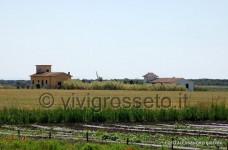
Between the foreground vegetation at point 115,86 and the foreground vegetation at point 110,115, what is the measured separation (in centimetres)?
5522

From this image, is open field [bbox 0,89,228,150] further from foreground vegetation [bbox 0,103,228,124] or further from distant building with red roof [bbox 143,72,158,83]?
distant building with red roof [bbox 143,72,158,83]

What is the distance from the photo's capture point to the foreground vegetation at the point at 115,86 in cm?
8731

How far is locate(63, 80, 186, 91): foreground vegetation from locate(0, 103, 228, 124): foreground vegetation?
55221mm

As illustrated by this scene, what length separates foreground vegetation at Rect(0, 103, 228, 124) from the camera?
28.2 m

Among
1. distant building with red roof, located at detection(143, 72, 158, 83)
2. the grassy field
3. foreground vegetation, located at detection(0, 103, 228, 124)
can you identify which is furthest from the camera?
distant building with red roof, located at detection(143, 72, 158, 83)

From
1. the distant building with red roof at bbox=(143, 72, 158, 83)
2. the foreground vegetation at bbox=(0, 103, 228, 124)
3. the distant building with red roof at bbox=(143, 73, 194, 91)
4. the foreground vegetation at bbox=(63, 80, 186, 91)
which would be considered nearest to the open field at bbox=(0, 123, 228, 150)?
the foreground vegetation at bbox=(0, 103, 228, 124)

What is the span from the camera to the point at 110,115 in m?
29.5

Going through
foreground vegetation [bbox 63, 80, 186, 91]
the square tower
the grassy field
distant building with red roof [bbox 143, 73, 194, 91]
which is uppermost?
the square tower

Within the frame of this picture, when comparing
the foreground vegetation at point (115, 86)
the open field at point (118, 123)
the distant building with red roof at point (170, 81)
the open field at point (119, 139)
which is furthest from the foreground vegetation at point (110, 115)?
the distant building with red roof at point (170, 81)

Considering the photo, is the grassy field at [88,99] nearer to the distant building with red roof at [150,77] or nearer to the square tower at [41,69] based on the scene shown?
the square tower at [41,69]

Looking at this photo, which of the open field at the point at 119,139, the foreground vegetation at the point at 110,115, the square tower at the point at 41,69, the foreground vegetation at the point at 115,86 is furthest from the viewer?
the square tower at the point at 41,69

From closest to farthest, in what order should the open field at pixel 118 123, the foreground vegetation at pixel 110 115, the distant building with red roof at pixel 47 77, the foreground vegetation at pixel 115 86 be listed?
the open field at pixel 118 123, the foreground vegetation at pixel 110 115, the foreground vegetation at pixel 115 86, the distant building with red roof at pixel 47 77

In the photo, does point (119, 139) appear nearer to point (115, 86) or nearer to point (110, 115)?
point (110, 115)

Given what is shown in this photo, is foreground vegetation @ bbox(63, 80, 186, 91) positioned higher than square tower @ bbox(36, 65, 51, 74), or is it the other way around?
square tower @ bbox(36, 65, 51, 74)
